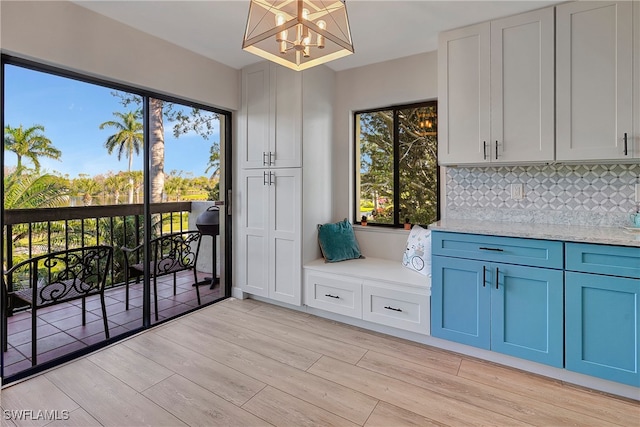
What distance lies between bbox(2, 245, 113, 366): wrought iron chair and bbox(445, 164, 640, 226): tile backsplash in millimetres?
3072

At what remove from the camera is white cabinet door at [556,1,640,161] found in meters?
1.97

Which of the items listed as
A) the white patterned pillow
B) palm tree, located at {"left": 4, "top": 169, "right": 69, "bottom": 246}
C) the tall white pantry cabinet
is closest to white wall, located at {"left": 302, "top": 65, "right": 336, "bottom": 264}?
the tall white pantry cabinet

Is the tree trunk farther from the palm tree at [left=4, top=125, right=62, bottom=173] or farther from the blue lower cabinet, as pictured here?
the blue lower cabinet

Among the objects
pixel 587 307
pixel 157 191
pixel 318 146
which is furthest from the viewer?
pixel 318 146

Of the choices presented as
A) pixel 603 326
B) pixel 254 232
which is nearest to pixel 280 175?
pixel 254 232

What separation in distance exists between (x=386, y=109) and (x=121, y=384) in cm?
324

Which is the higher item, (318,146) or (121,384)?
(318,146)

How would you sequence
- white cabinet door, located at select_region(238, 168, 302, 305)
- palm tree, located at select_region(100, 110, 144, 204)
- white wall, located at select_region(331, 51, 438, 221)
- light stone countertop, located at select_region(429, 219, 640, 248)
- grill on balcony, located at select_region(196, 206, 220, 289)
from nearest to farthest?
light stone countertop, located at select_region(429, 219, 640, 248) → palm tree, located at select_region(100, 110, 144, 204) → white wall, located at select_region(331, 51, 438, 221) → white cabinet door, located at select_region(238, 168, 302, 305) → grill on balcony, located at select_region(196, 206, 220, 289)

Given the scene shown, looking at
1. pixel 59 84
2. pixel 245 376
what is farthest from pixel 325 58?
pixel 245 376

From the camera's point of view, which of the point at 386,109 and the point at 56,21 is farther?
the point at 386,109

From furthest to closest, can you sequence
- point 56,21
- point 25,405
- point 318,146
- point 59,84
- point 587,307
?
1. point 318,146
2. point 59,84
3. point 56,21
4. point 587,307
5. point 25,405

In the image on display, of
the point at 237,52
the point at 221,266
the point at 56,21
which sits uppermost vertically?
the point at 237,52

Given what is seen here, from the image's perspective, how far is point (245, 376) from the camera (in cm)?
206

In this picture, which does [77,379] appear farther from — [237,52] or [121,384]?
[237,52]
